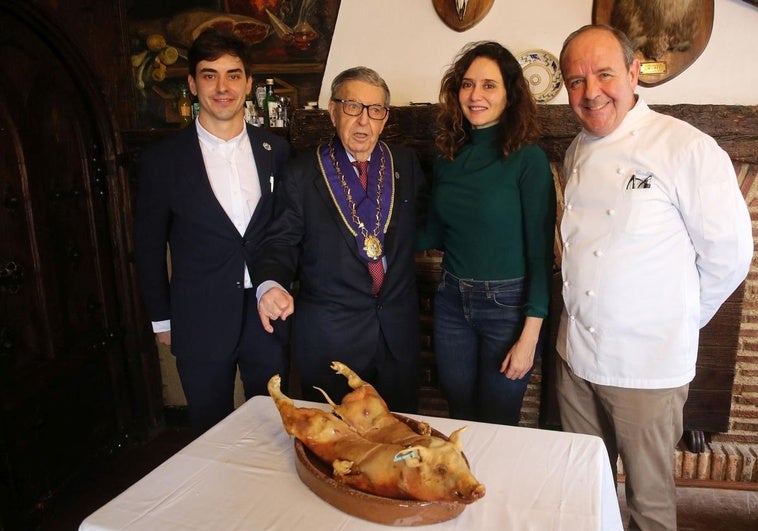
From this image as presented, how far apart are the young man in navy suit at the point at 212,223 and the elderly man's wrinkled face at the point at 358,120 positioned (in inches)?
14.4

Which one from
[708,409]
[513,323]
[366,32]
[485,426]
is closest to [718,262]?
[513,323]

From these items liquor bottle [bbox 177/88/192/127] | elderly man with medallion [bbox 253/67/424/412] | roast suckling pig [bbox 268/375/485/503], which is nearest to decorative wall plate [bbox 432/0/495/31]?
elderly man with medallion [bbox 253/67/424/412]

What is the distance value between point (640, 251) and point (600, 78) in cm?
49

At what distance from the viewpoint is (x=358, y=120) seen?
188 cm

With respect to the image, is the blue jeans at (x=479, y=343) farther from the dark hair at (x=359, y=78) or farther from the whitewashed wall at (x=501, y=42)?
the whitewashed wall at (x=501, y=42)

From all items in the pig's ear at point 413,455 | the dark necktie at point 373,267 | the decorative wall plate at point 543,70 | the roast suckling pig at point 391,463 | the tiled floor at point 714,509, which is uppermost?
the decorative wall plate at point 543,70

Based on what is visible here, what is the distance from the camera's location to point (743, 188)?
255 cm

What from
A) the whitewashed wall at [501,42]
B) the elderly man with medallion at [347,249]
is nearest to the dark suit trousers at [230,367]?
the elderly man with medallion at [347,249]

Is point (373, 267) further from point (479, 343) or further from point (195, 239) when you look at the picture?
point (195, 239)

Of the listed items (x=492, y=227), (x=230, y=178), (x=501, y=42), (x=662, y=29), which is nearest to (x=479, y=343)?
(x=492, y=227)

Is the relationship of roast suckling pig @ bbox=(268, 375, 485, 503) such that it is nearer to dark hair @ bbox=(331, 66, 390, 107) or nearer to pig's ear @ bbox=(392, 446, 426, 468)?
pig's ear @ bbox=(392, 446, 426, 468)

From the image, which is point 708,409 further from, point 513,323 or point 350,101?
point 350,101

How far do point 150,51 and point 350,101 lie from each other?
1801 mm

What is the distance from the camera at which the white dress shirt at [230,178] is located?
2074mm
